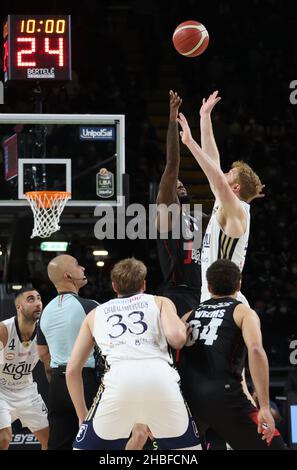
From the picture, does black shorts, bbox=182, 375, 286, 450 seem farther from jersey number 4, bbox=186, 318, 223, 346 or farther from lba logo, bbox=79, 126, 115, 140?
lba logo, bbox=79, 126, 115, 140

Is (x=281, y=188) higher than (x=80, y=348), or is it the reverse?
(x=281, y=188)

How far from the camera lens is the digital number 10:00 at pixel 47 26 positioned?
1008cm

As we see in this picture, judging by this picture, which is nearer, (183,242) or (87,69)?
(183,242)

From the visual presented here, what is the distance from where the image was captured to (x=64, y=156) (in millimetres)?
10602

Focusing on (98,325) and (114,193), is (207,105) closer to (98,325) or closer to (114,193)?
(98,325)

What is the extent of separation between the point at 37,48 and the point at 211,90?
26.6ft

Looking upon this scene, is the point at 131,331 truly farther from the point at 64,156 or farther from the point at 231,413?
the point at 64,156

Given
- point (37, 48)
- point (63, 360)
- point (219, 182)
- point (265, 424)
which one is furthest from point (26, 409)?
point (37, 48)

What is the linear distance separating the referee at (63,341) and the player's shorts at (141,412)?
6.28 ft

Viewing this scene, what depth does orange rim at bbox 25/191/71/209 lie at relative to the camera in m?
10.0

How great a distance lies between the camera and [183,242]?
6.96m
